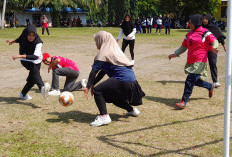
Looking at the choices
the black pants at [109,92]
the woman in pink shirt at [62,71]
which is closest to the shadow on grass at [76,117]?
the black pants at [109,92]

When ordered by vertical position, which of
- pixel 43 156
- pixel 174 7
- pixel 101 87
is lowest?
pixel 43 156

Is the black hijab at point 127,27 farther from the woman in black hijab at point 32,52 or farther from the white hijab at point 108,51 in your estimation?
the white hijab at point 108,51

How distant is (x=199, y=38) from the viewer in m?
6.80

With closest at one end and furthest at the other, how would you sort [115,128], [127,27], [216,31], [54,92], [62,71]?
[115,128], [62,71], [54,92], [216,31], [127,27]

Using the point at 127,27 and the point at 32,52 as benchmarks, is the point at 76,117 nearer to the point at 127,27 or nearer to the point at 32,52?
the point at 32,52

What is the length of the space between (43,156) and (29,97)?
352 cm

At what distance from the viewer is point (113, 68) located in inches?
221

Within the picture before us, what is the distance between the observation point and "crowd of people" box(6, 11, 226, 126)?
5594mm

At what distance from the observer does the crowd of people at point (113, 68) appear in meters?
5.59

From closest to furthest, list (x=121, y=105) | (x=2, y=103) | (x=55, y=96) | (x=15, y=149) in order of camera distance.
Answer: (x=15, y=149)
(x=121, y=105)
(x=2, y=103)
(x=55, y=96)

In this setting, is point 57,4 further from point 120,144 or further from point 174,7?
point 120,144

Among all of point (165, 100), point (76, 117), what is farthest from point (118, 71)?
point (165, 100)

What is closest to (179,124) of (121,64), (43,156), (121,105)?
(121,105)

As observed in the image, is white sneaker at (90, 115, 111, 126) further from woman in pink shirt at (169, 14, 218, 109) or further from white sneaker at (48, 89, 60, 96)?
white sneaker at (48, 89, 60, 96)
